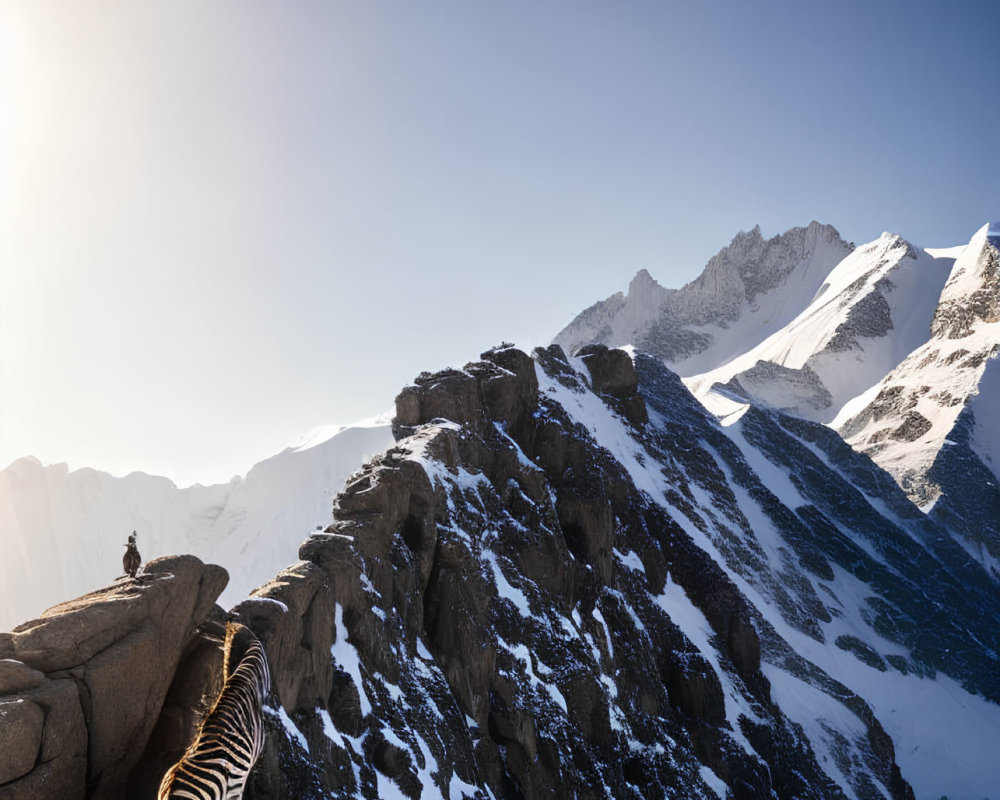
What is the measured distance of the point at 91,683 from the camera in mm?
12172

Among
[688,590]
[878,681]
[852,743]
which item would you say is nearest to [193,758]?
[688,590]

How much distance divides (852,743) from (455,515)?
2185 inches

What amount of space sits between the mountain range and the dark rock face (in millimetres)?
101

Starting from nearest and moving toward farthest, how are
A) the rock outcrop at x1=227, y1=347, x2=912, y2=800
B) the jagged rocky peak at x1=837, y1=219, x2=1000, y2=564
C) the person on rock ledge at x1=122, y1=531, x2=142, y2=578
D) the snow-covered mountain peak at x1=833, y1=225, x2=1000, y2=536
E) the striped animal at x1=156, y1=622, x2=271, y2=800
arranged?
the striped animal at x1=156, y1=622, x2=271, y2=800
the person on rock ledge at x1=122, y1=531, x2=142, y2=578
the rock outcrop at x1=227, y1=347, x2=912, y2=800
the jagged rocky peak at x1=837, y1=219, x2=1000, y2=564
the snow-covered mountain peak at x1=833, y1=225, x2=1000, y2=536

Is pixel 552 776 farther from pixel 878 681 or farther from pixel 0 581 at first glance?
pixel 0 581

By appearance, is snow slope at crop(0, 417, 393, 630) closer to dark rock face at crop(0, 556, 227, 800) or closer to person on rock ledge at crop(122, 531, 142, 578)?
person on rock ledge at crop(122, 531, 142, 578)

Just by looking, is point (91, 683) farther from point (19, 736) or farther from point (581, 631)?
point (581, 631)

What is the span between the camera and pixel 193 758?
7.60 m

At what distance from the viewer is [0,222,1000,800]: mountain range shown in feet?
86.9

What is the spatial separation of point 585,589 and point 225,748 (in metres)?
43.7

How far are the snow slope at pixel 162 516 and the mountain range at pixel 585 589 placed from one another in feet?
1.72

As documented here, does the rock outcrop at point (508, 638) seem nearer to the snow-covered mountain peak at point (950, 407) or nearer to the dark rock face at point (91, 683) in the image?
the dark rock face at point (91, 683)

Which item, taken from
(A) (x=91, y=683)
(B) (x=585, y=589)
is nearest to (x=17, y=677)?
(A) (x=91, y=683)

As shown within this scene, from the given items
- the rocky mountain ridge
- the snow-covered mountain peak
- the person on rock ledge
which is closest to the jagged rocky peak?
the snow-covered mountain peak
